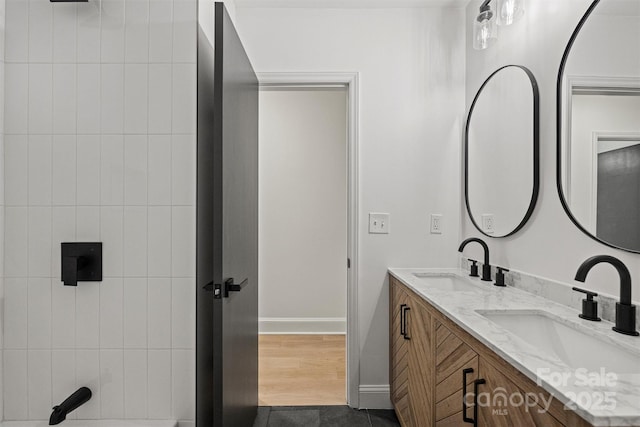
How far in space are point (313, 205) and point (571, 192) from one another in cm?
249

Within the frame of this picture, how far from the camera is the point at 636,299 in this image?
1.18 meters

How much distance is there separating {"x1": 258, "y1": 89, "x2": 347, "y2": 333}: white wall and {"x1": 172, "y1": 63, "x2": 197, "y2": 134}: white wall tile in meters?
2.24

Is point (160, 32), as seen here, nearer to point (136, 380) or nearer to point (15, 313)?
point (15, 313)

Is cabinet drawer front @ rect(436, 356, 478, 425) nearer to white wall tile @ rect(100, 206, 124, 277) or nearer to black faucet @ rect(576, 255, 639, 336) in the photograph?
black faucet @ rect(576, 255, 639, 336)

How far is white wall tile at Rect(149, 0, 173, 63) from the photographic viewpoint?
1423mm

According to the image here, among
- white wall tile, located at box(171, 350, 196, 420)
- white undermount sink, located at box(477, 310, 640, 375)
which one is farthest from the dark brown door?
white undermount sink, located at box(477, 310, 640, 375)

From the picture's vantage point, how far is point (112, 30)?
1.42 metres

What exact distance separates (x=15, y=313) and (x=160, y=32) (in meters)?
1.23

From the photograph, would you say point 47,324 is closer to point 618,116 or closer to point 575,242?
point 575,242

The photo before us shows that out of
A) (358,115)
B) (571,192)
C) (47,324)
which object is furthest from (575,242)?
(47,324)

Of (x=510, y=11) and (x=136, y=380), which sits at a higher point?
(x=510, y=11)

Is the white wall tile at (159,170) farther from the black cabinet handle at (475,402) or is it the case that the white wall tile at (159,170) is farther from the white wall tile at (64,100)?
the black cabinet handle at (475,402)

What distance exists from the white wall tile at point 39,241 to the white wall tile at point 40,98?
1.05ft

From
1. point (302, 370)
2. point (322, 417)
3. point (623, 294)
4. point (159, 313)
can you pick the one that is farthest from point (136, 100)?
point (302, 370)
